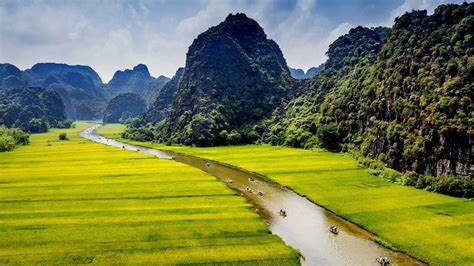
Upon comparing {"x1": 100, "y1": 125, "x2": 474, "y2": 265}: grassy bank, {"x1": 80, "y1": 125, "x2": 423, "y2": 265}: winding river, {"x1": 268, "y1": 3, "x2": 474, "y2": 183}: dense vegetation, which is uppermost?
{"x1": 268, "y1": 3, "x2": 474, "y2": 183}: dense vegetation

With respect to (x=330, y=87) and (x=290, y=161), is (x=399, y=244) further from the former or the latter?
(x=330, y=87)

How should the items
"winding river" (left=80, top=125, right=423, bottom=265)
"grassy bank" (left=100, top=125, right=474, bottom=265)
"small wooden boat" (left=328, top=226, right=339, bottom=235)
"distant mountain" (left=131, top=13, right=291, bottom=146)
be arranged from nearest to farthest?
1. "winding river" (left=80, top=125, right=423, bottom=265)
2. "grassy bank" (left=100, top=125, right=474, bottom=265)
3. "small wooden boat" (left=328, top=226, right=339, bottom=235)
4. "distant mountain" (left=131, top=13, right=291, bottom=146)

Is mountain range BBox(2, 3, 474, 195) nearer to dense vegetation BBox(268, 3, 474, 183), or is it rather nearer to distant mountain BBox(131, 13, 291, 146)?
dense vegetation BBox(268, 3, 474, 183)

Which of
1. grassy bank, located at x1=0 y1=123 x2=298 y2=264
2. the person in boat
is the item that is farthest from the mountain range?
grassy bank, located at x1=0 y1=123 x2=298 y2=264

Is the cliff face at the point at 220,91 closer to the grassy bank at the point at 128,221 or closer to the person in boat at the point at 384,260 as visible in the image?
the grassy bank at the point at 128,221

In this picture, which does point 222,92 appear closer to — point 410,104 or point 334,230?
point 410,104

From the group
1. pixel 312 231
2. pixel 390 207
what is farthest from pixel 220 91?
pixel 312 231
